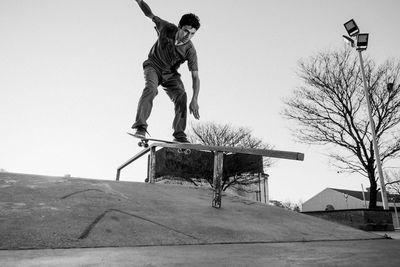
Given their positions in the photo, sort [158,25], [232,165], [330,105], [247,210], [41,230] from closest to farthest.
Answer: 1. [41,230]
2. [247,210]
3. [158,25]
4. [330,105]
5. [232,165]

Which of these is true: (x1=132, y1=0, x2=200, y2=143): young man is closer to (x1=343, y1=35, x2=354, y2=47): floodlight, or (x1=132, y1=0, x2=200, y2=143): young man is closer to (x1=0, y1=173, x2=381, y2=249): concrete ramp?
(x1=0, y1=173, x2=381, y2=249): concrete ramp

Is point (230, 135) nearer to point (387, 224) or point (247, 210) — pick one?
point (387, 224)

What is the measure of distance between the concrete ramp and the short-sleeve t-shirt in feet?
6.42

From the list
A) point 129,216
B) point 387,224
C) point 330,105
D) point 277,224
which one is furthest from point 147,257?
point 330,105

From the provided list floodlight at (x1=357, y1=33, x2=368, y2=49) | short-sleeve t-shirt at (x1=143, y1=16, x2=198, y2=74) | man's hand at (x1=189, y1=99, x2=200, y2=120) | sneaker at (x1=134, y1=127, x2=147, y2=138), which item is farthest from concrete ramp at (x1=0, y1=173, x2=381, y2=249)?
floodlight at (x1=357, y1=33, x2=368, y2=49)

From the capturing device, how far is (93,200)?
3207 millimetres

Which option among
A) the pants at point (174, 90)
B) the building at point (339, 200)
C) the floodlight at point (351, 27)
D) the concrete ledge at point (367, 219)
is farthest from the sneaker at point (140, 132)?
the building at point (339, 200)

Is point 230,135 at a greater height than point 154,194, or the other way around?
point 230,135

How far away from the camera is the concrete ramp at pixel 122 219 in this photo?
2.13 meters

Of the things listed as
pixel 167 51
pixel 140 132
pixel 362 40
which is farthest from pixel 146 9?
pixel 362 40

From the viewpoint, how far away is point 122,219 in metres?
2.66

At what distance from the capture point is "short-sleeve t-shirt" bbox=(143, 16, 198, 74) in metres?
4.44

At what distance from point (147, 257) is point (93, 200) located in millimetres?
1891

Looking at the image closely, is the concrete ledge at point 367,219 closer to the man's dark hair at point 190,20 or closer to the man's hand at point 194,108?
the man's hand at point 194,108
